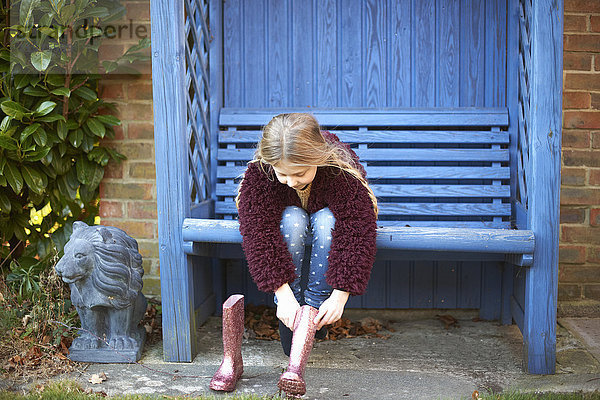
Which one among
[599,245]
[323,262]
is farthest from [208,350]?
[599,245]

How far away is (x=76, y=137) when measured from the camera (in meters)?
3.48

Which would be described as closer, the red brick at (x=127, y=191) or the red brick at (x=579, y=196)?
the red brick at (x=579, y=196)

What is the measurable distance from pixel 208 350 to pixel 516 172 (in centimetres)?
190

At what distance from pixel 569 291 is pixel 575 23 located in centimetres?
152

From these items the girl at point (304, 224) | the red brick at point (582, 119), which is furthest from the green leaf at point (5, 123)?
the red brick at point (582, 119)

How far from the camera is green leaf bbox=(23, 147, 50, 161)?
11.0 ft

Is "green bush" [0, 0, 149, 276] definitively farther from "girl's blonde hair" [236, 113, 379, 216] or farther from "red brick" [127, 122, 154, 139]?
"girl's blonde hair" [236, 113, 379, 216]

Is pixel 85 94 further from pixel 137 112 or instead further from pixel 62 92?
pixel 137 112

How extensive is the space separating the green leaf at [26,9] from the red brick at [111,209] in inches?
43.2

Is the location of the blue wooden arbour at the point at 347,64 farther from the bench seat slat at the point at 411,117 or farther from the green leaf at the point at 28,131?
the green leaf at the point at 28,131

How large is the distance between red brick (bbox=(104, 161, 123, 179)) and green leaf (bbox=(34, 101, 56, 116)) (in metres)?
0.53

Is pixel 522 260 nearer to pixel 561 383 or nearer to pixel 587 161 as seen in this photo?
pixel 561 383

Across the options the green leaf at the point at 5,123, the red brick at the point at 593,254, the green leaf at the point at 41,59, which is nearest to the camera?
the green leaf at the point at 41,59

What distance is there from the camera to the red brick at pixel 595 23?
3.48m
